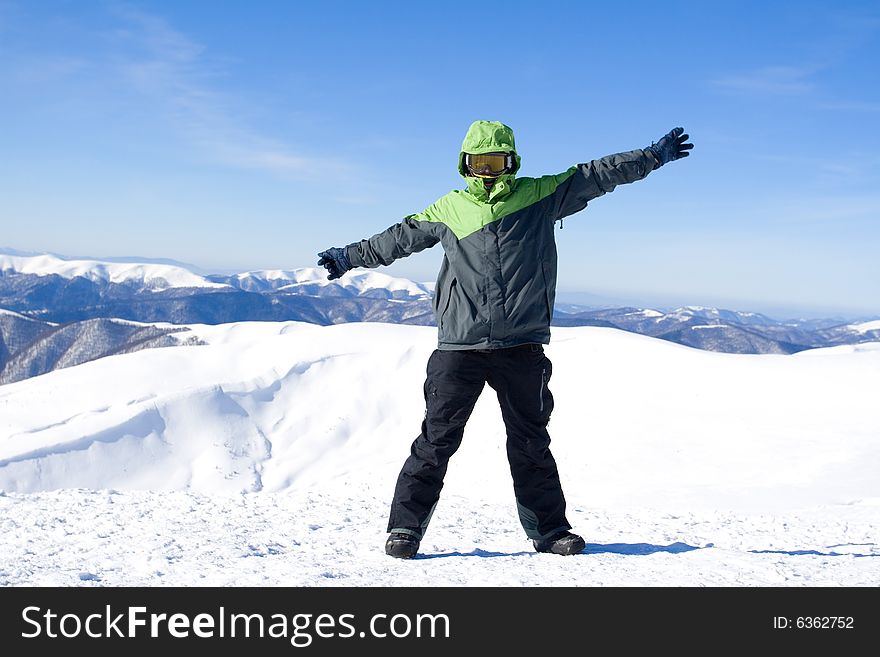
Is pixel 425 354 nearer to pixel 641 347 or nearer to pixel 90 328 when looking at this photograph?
pixel 641 347

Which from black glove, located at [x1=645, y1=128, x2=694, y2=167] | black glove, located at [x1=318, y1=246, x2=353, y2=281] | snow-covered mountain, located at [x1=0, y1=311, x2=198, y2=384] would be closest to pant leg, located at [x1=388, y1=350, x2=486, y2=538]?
black glove, located at [x1=318, y1=246, x2=353, y2=281]

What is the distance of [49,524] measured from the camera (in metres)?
5.04

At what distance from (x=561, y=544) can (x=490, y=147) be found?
276 centimetres

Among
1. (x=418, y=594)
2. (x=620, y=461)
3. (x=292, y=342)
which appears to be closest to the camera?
(x=418, y=594)

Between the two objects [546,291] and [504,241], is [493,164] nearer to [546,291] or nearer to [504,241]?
[504,241]

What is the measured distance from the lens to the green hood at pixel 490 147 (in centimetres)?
413

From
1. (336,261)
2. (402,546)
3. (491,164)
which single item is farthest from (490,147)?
(402,546)

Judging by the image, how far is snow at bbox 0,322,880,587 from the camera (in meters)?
3.96

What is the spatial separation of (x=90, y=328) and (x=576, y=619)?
222 metres

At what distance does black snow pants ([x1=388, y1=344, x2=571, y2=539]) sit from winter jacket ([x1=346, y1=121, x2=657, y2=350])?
0.14 m

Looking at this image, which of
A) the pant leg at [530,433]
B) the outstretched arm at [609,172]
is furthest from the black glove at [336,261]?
the outstretched arm at [609,172]

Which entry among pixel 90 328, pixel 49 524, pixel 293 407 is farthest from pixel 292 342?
pixel 90 328

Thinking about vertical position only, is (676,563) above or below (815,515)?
above

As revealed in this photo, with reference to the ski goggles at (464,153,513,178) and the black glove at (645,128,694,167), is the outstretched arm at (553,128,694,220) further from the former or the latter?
the ski goggles at (464,153,513,178)
